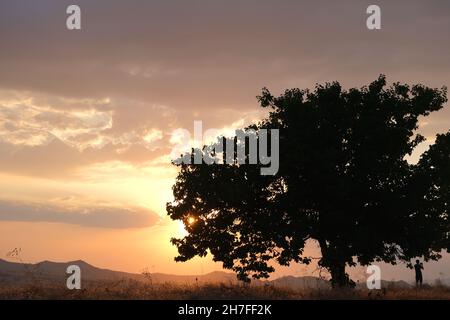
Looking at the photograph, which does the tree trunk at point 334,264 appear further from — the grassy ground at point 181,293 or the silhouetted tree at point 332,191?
the grassy ground at point 181,293

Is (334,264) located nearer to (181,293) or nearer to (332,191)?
(332,191)

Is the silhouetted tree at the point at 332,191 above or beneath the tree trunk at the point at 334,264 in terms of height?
above

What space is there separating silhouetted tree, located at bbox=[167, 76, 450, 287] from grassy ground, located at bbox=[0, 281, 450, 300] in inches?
336

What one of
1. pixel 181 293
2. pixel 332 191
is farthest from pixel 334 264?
pixel 181 293

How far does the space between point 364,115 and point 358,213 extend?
566 centimetres

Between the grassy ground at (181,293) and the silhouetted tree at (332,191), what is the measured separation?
8537mm

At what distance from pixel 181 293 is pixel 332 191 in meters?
12.8

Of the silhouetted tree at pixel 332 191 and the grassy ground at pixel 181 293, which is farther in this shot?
the silhouetted tree at pixel 332 191

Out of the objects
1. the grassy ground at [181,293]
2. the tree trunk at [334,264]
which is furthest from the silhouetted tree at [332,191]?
the grassy ground at [181,293]

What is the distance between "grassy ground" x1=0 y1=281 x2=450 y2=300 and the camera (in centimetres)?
1941

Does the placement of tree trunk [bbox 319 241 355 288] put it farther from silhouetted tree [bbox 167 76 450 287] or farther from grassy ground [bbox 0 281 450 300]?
grassy ground [bbox 0 281 450 300]

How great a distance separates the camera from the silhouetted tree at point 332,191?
31.1m
